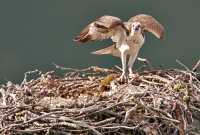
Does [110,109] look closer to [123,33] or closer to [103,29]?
[103,29]

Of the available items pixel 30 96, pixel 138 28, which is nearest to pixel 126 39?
pixel 138 28

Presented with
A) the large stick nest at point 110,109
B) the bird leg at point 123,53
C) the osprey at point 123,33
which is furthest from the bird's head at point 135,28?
the large stick nest at point 110,109

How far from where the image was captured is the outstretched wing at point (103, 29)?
10320 mm

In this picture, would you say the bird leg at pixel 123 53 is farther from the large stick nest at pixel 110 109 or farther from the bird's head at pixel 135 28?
the large stick nest at pixel 110 109

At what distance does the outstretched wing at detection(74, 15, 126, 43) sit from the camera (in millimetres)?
10320

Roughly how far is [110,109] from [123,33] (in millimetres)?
1192

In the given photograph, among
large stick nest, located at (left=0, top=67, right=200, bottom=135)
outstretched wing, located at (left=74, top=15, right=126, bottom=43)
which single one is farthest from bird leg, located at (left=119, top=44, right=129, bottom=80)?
large stick nest, located at (left=0, top=67, right=200, bottom=135)

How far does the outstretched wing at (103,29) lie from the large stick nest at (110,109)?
0.45 metres

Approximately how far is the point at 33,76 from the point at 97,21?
→ 1.29 metres

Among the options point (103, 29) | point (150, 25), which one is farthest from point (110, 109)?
point (150, 25)

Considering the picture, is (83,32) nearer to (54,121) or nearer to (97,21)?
(97,21)

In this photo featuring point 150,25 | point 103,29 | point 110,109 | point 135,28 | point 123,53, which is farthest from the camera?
point 150,25

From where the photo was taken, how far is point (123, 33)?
1067 cm

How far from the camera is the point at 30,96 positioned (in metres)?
10.2
